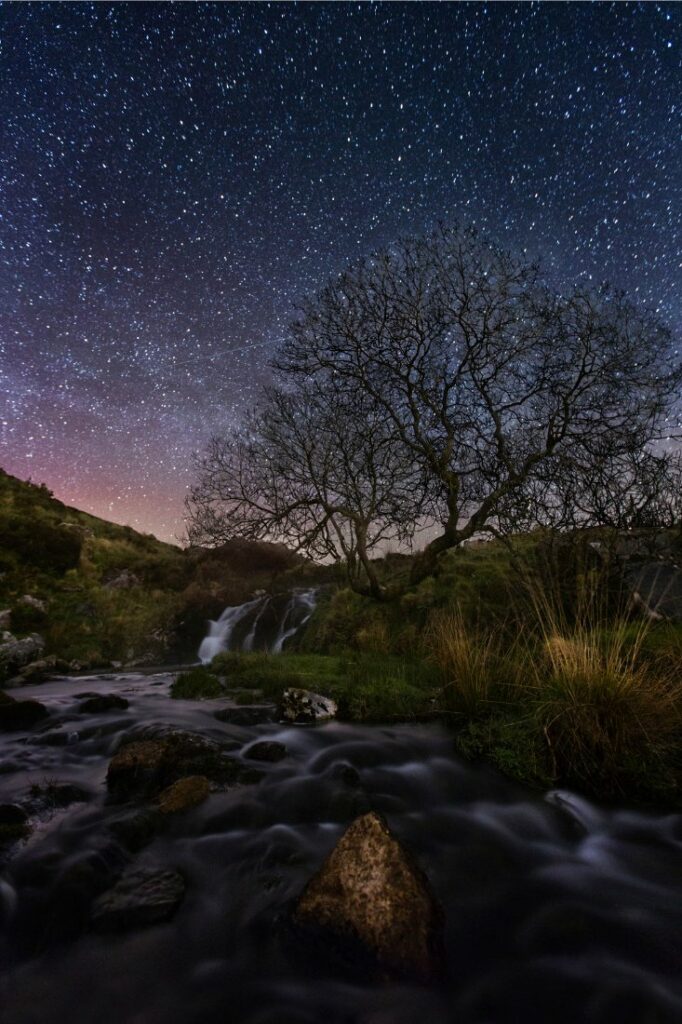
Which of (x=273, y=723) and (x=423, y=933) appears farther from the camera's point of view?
(x=273, y=723)

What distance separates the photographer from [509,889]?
3205 mm

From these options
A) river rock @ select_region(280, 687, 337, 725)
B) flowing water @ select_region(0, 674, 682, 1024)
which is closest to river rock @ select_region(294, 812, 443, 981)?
flowing water @ select_region(0, 674, 682, 1024)

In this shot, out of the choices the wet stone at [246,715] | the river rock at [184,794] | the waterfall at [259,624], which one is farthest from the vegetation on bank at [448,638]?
the river rock at [184,794]

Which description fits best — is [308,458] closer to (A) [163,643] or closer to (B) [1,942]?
(B) [1,942]

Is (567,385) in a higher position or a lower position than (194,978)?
higher

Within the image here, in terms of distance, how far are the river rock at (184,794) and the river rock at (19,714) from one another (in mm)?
3874

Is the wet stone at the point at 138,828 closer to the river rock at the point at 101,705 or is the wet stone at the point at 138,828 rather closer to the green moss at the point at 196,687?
the river rock at the point at 101,705

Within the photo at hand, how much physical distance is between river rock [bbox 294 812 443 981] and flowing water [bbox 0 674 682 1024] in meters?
0.11

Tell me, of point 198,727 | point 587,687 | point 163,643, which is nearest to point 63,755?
point 198,727

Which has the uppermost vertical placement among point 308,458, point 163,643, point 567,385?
point 567,385

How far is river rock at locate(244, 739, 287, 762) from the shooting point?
17.7 ft

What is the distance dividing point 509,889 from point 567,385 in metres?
9.61

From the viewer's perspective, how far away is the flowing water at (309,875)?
89.7 inches

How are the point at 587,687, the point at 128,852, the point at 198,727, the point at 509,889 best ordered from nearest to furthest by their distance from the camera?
the point at 509,889
the point at 128,852
the point at 587,687
the point at 198,727
